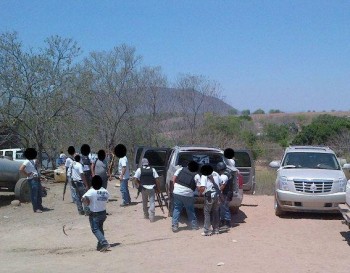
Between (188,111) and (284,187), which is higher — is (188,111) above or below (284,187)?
above

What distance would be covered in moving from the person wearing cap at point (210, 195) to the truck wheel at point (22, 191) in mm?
8265

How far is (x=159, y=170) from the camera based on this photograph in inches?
617

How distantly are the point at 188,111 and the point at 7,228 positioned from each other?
Result: 28130mm

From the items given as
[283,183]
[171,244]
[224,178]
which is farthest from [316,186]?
[171,244]

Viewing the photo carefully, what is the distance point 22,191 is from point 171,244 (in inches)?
337

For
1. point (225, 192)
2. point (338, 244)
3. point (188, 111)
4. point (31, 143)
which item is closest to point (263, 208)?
point (225, 192)

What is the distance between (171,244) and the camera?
10.8 meters

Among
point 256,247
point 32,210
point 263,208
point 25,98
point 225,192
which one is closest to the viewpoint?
point 256,247

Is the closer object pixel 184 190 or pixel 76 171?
pixel 184 190

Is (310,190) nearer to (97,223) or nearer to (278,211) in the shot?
(278,211)

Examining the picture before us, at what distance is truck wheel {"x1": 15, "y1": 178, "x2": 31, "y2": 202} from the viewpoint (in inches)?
699

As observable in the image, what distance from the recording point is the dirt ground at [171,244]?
9.09 metres

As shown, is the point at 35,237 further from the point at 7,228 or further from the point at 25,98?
the point at 25,98

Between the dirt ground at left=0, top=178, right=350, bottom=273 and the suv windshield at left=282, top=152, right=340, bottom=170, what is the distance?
1316mm
